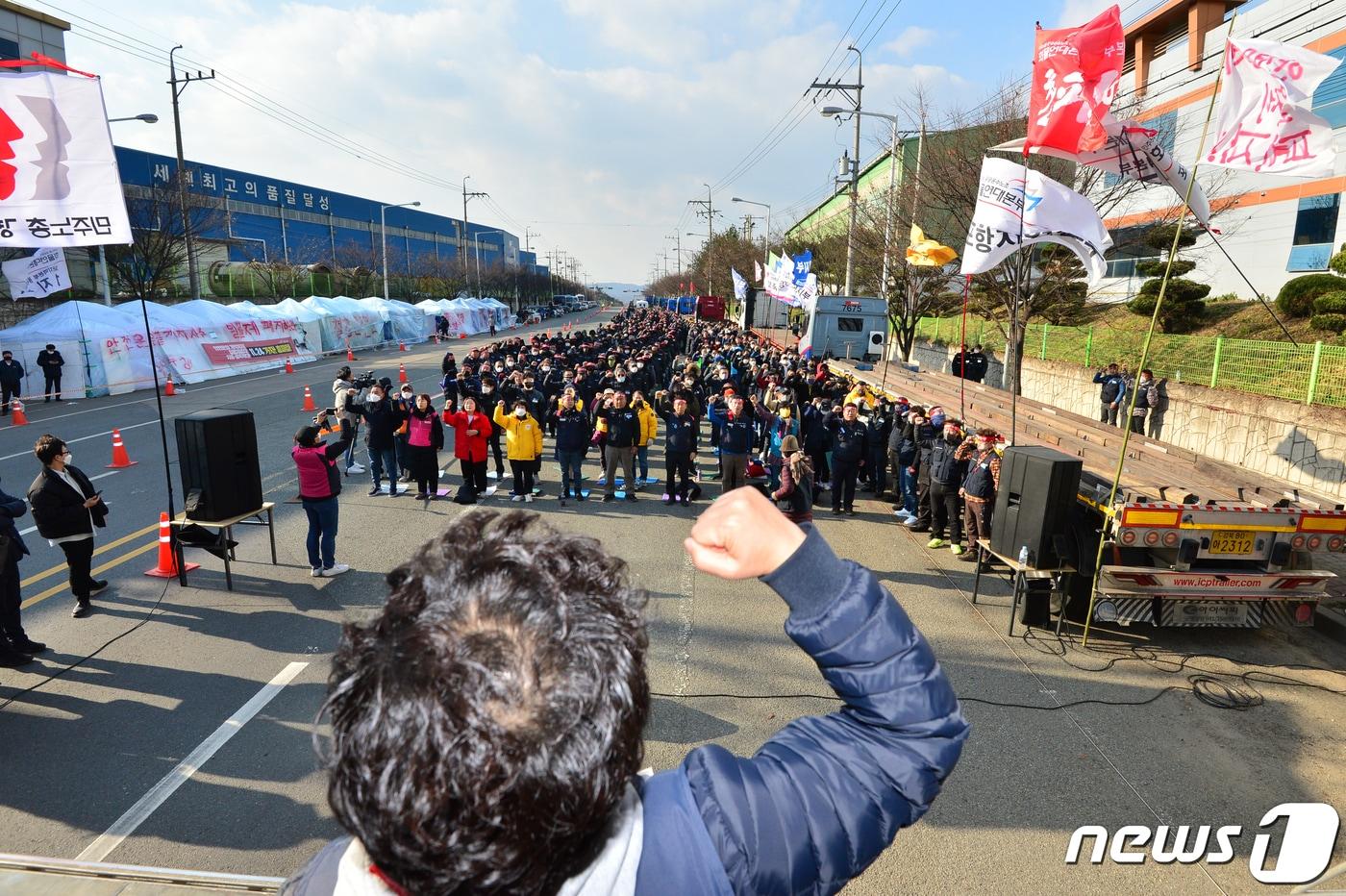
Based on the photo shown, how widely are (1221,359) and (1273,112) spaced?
33.0 feet

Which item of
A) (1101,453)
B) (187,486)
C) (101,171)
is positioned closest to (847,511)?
(1101,453)

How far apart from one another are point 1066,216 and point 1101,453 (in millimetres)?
2709

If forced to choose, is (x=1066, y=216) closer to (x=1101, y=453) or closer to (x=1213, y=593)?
(x=1101, y=453)

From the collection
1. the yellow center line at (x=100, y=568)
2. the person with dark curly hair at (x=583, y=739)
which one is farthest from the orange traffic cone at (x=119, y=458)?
the person with dark curly hair at (x=583, y=739)

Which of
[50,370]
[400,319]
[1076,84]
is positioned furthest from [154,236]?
[1076,84]

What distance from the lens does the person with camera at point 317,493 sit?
7906 mm

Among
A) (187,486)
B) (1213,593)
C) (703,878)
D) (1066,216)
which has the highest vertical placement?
(1066,216)

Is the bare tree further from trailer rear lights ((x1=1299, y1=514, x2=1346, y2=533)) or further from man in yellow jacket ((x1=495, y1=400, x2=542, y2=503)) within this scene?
trailer rear lights ((x1=1299, y1=514, x2=1346, y2=533))

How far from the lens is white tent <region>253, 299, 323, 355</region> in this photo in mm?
31906

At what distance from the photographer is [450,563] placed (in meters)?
1.12

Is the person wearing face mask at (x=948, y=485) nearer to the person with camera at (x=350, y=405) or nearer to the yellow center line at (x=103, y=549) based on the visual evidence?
the person with camera at (x=350, y=405)

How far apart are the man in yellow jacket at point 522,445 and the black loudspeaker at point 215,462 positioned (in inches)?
159

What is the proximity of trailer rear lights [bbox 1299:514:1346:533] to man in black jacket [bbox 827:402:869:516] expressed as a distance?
5.38 metres

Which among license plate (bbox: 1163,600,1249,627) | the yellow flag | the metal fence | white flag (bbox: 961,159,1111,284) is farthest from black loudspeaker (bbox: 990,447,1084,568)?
the metal fence
